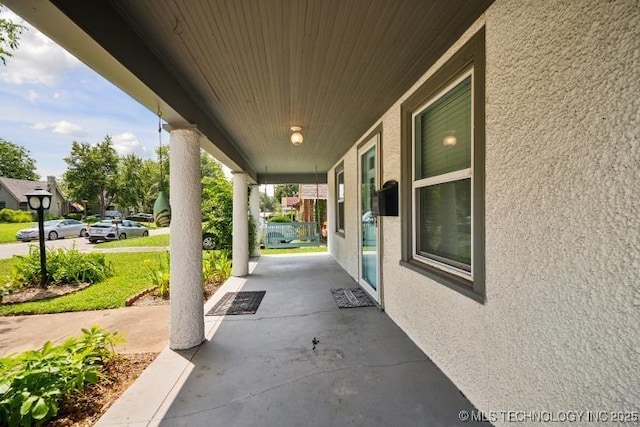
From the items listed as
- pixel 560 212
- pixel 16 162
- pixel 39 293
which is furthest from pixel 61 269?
pixel 16 162

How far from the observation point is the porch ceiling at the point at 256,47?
1737 millimetres

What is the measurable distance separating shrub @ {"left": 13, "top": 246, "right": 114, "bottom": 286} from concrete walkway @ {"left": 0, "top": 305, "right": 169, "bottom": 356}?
1.91 m

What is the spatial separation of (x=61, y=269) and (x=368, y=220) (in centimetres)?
658

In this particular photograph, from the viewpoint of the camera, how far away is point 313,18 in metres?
1.91

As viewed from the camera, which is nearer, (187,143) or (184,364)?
(184,364)

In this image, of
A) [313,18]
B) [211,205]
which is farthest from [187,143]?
[211,205]

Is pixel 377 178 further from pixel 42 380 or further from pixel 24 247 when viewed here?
pixel 24 247

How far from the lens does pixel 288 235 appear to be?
35.3ft

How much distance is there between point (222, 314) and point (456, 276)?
127 inches

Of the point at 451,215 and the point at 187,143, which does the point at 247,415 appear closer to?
the point at 451,215

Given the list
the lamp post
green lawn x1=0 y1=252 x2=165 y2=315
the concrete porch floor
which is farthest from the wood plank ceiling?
the lamp post

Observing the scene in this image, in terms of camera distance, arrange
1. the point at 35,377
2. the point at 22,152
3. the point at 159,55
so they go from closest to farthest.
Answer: the point at 35,377 < the point at 159,55 < the point at 22,152

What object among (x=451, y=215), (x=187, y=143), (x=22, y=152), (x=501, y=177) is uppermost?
(x=22, y=152)

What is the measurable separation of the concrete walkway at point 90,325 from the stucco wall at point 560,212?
3291 millimetres
